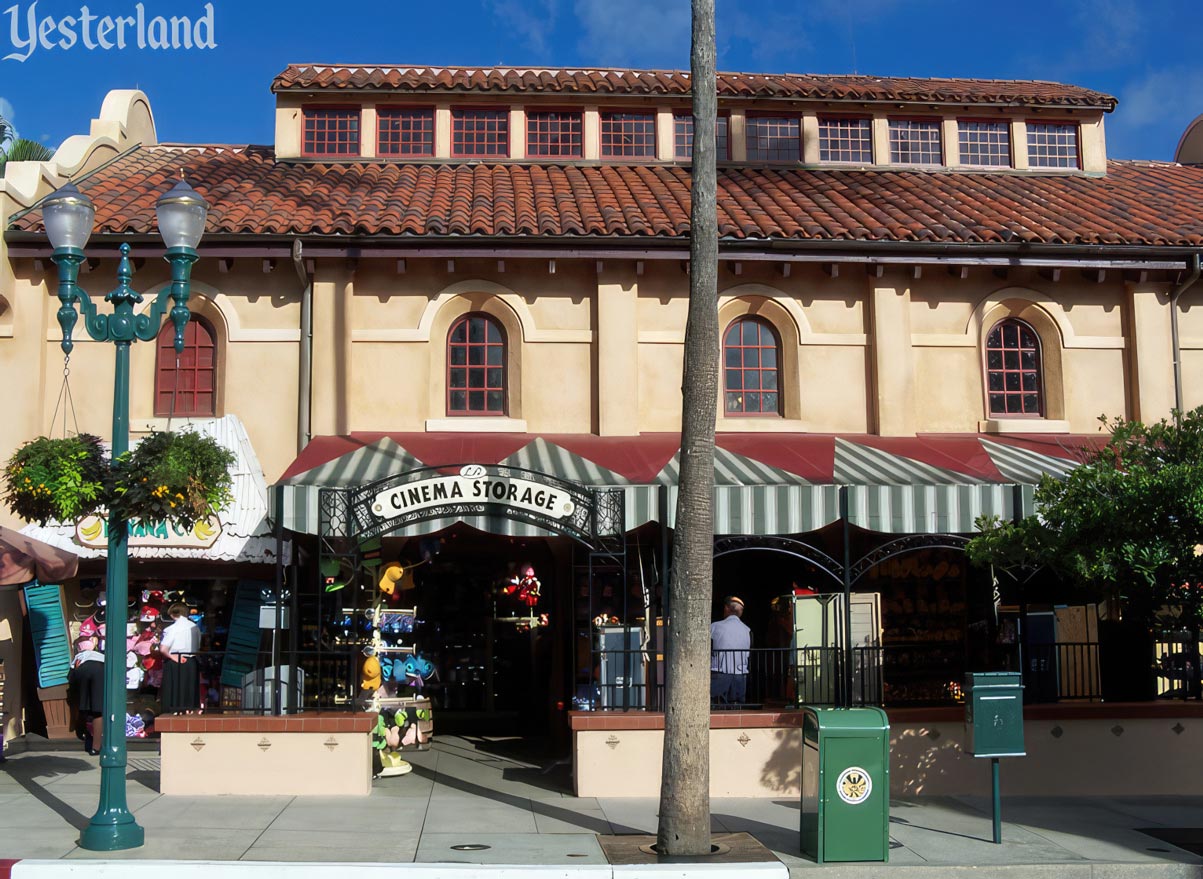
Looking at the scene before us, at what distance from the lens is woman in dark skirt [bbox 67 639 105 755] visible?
14641mm

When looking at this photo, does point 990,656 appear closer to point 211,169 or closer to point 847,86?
point 847,86

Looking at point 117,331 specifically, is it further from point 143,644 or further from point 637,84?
point 637,84

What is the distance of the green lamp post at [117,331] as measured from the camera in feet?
32.2

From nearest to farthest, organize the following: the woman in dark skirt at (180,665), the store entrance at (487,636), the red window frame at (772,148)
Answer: the woman in dark skirt at (180,665) → the store entrance at (487,636) → the red window frame at (772,148)

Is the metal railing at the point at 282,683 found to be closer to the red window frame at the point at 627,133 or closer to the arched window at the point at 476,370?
the arched window at the point at 476,370

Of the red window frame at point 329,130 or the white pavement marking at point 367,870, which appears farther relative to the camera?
the red window frame at point 329,130

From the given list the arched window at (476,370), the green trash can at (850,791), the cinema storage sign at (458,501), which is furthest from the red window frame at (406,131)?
the green trash can at (850,791)

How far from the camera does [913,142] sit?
2064cm

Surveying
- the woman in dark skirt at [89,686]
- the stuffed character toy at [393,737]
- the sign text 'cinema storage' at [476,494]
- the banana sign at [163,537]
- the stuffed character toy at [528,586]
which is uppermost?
the sign text 'cinema storage' at [476,494]

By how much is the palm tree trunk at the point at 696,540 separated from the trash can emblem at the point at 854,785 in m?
1.07

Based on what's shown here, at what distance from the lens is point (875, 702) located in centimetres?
1358

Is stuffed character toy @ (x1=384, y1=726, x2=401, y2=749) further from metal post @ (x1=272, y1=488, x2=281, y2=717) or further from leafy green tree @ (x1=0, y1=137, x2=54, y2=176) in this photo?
leafy green tree @ (x1=0, y1=137, x2=54, y2=176)

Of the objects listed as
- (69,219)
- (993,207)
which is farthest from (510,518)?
(993,207)

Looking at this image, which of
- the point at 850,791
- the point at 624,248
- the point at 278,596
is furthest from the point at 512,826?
the point at 624,248
